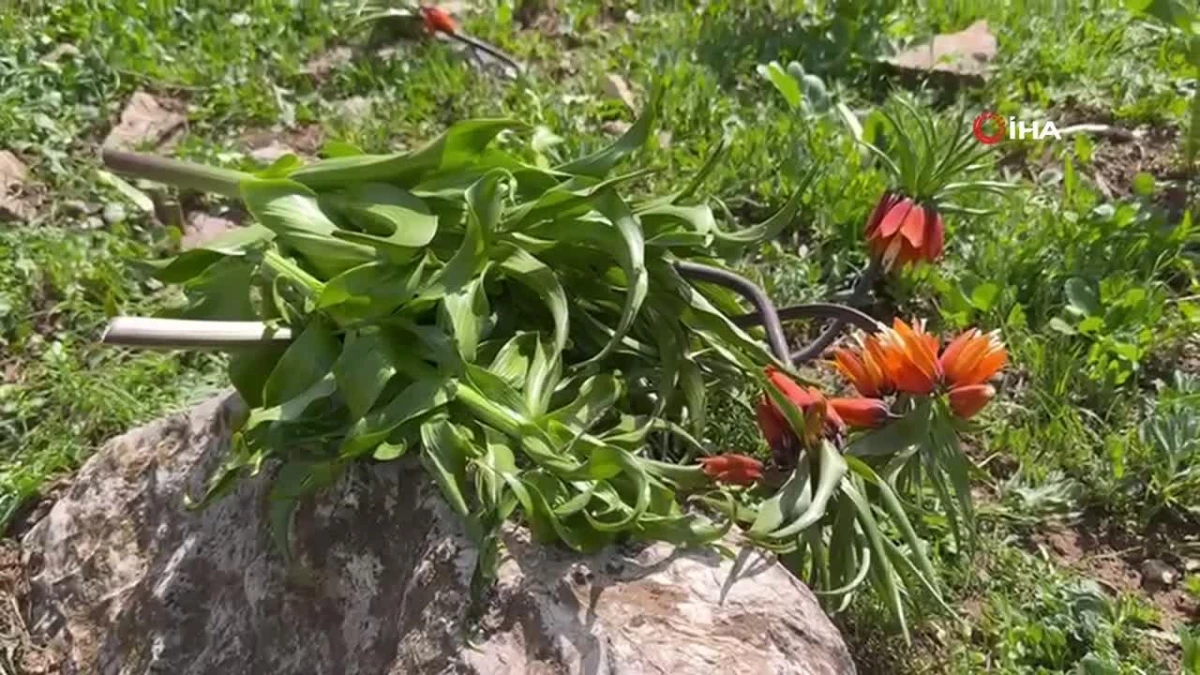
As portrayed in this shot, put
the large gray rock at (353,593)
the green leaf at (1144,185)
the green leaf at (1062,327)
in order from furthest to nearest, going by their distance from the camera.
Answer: the green leaf at (1144,185)
the green leaf at (1062,327)
the large gray rock at (353,593)

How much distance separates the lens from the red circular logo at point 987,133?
374cm

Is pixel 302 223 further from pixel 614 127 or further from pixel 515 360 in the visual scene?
pixel 614 127

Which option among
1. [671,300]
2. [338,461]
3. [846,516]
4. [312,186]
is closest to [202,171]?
[312,186]

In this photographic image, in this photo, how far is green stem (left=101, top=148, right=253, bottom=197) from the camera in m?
2.36

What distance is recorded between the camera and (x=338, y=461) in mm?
2145

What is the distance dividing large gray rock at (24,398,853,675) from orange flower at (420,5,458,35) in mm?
1945

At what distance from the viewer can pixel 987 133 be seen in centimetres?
382

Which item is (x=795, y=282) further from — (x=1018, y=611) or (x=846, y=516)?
(x=846, y=516)

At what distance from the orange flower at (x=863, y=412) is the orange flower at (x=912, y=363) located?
0.05 m

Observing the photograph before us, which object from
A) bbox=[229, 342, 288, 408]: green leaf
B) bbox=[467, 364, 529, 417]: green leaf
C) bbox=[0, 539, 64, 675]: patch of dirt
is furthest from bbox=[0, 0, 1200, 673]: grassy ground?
bbox=[229, 342, 288, 408]: green leaf

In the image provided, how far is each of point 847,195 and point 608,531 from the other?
1.72 m

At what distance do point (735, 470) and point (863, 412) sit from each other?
9.3 inches

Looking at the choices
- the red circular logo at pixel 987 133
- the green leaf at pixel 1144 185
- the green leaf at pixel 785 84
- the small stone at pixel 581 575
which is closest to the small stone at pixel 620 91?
the green leaf at pixel 785 84

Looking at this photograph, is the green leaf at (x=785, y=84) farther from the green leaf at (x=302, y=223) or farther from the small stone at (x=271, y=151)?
the green leaf at (x=302, y=223)
